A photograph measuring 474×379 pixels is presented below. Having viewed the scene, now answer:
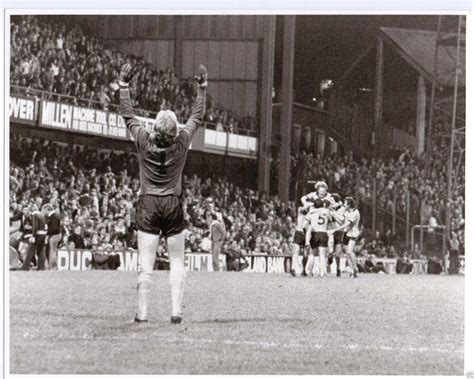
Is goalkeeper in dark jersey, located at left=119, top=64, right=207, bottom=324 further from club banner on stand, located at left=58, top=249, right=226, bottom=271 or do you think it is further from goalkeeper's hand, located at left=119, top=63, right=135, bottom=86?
club banner on stand, located at left=58, top=249, right=226, bottom=271

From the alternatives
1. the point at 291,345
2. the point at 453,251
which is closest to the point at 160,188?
the point at 291,345

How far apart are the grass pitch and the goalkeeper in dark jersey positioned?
64cm

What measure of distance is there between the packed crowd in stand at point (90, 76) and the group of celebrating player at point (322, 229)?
21.7 ft

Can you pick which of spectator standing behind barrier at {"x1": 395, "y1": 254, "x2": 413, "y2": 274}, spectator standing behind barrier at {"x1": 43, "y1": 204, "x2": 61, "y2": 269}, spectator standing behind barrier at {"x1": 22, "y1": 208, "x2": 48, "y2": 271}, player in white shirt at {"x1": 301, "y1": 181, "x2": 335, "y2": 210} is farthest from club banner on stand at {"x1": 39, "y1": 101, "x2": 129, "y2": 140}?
spectator standing behind barrier at {"x1": 395, "y1": 254, "x2": 413, "y2": 274}

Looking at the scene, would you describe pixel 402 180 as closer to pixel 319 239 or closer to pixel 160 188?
pixel 319 239

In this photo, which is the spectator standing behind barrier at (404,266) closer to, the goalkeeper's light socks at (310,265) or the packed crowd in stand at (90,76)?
the goalkeeper's light socks at (310,265)

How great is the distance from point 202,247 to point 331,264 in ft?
11.8

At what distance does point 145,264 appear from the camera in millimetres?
10570

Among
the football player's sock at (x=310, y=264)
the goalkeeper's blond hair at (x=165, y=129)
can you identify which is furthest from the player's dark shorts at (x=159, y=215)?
the football player's sock at (x=310, y=264)

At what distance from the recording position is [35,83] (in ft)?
77.0

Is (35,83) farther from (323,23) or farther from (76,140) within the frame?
(323,23)

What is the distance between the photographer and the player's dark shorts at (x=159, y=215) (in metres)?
10.6

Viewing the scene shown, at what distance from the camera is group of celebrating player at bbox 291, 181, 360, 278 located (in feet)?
68.3
